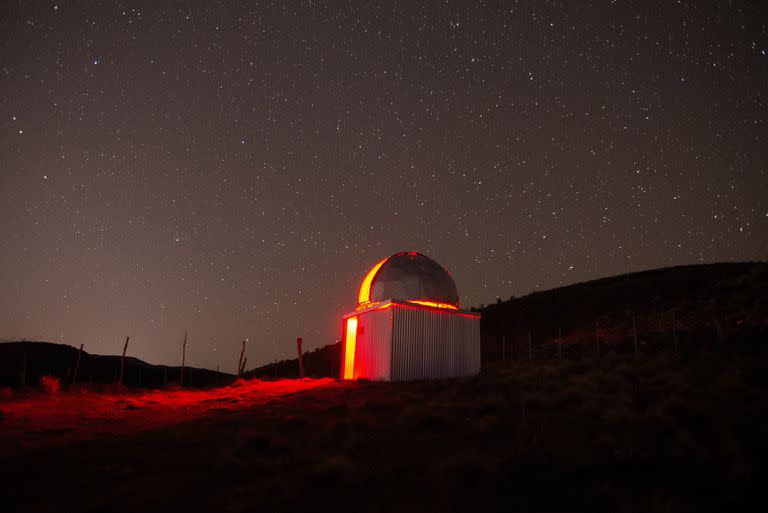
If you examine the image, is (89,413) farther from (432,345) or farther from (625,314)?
(625,314)

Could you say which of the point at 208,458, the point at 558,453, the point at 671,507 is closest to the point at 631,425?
the point at 558,453

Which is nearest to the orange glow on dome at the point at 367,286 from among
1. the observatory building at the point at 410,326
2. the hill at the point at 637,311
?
the observatory building at the point at 410,326

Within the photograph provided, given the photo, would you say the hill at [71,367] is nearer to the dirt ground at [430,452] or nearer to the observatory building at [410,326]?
the observatory building at [410,326]

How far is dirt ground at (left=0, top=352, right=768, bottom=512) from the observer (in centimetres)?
511

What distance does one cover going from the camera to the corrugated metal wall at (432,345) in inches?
621

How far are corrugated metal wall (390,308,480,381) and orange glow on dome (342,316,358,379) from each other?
3172 mm

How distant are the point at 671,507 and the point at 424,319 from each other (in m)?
12.1

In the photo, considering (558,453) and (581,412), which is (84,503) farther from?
(581,412)

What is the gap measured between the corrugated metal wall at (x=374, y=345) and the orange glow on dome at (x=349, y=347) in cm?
96

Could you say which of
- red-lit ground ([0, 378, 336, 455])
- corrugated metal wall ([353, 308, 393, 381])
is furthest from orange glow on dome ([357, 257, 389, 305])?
red-lit ground ([0, 378, 336, 455])

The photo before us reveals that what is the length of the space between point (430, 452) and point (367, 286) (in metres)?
11.8

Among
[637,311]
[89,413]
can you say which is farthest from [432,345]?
[637,311]

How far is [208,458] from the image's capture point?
22.6 feet

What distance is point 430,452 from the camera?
6.75 m
